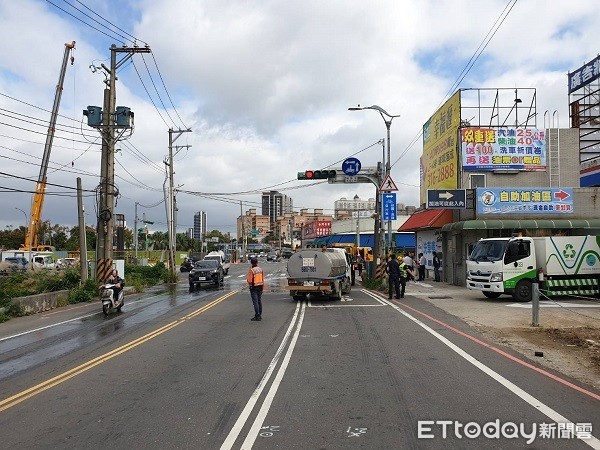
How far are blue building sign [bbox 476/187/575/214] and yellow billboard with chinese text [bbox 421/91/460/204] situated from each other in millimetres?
2210

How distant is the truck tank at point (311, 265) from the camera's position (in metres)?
20.5

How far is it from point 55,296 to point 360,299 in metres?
12.6

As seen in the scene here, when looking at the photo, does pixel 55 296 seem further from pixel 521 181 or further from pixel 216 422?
pixel 521 181

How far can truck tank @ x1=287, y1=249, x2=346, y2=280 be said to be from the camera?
→ 20516mm

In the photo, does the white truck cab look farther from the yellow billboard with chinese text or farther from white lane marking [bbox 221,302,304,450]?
white lane marking [bbox 221,302,304,450]

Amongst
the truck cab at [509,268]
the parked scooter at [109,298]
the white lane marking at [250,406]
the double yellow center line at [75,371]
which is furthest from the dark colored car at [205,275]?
the white lane marking at [250,406]

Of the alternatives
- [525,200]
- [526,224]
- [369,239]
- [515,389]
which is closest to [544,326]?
[515,389]

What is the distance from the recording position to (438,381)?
7.89m

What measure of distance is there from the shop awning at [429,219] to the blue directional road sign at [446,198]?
3.15m

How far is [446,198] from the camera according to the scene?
989 inches

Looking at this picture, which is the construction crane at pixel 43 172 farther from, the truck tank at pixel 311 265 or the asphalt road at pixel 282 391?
the asphalt road at pixel 282 391

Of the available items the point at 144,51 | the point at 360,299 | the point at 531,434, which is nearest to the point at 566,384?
the point at 531,434

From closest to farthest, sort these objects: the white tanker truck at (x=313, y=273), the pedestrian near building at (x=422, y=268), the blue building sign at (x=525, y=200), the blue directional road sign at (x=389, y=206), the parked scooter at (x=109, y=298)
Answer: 1. the parked scooter at (x=109, y=298)
2. the white tanker truck at (x=313, y=273)
3. the blue building sign at (x=525, y=200)
4. the blue directional road sign at (x=389, y=206)
5. the pedestrian near building at (x=422, y=268)

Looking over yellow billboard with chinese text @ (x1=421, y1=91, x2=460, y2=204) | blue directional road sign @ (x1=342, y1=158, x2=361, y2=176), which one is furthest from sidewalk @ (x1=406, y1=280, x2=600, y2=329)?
blue directional road sign @ (x1=342, y1=158, x2=361, y2=176)
